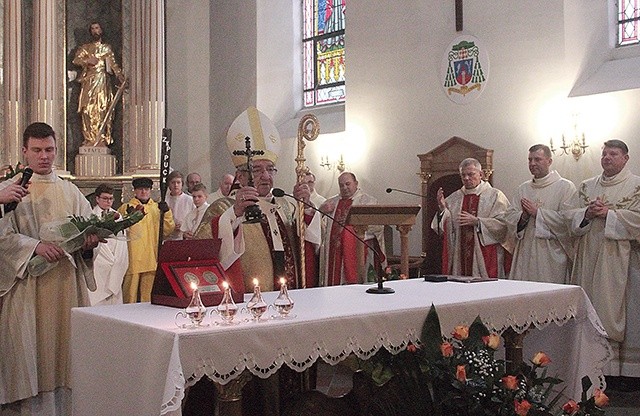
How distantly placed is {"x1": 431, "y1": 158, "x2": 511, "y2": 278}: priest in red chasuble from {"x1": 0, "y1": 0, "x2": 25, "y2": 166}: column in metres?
6.46

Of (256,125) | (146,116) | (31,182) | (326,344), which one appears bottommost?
(326,344)

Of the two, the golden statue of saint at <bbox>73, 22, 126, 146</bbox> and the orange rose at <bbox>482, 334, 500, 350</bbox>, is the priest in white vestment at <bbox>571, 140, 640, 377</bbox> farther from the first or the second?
the golden statue of saint at <bbox>73, 22, 126, 146</bbox>

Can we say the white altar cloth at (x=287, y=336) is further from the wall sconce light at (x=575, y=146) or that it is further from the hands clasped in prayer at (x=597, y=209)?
the wall sconce light at (x=575, y=146)

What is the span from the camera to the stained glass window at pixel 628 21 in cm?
978

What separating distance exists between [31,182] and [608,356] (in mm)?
3628

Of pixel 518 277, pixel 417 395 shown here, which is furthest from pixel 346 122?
pixel 417 395

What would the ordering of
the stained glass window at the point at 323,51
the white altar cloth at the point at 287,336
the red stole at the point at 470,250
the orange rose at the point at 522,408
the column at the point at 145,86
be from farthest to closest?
1. the stained glass window at the point at 323,51
2. the column at the point at 145,86
3. the red stole at the point at 470,250
4. the orange rose at the point at 522,408
5. the white altar cloth at the point at 287,336

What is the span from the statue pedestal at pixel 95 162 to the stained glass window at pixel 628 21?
7662mm

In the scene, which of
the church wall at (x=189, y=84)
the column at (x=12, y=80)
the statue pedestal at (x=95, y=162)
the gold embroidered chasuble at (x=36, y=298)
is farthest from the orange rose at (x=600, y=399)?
the church wall at (x=189, y=84)

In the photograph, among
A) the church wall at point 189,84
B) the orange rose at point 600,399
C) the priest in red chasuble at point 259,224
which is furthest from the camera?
the church wall at point 189,84

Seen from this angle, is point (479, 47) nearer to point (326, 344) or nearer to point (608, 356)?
point (608, 356)

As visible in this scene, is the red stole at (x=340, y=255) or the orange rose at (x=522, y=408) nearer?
the orange rose at (x=522, y=408)

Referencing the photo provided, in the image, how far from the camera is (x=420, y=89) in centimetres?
1108

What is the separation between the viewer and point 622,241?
7.39 meters
